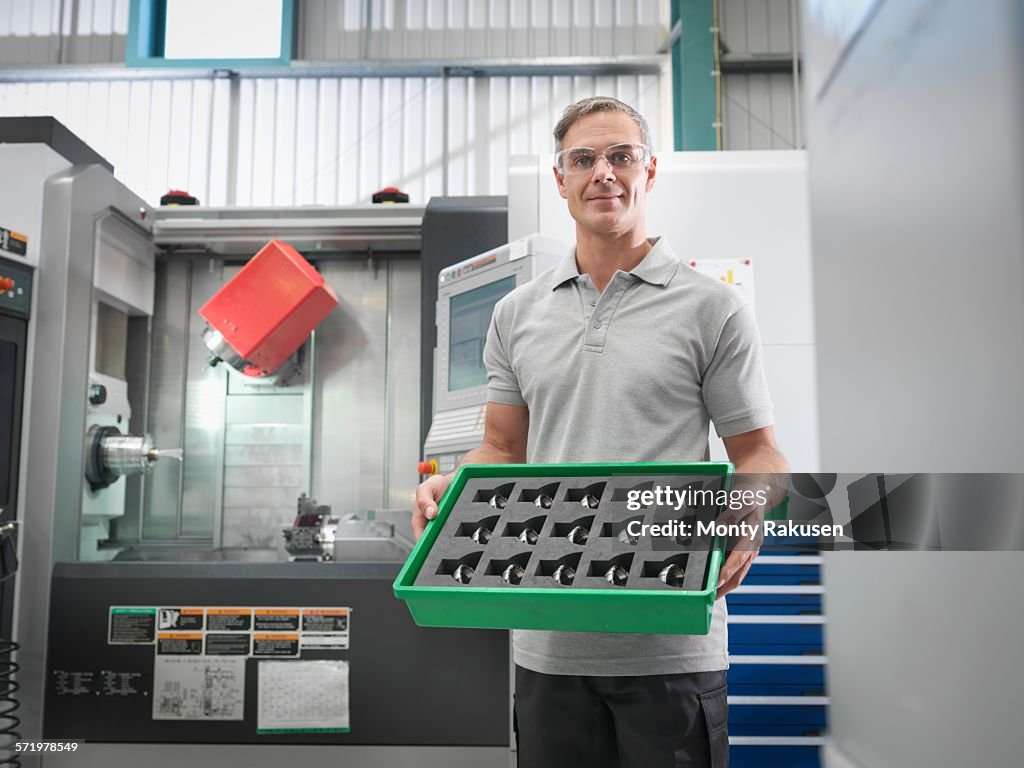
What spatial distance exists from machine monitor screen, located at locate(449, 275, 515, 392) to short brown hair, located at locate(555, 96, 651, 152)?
0.91 m

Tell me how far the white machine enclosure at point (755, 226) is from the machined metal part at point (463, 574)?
1805mm

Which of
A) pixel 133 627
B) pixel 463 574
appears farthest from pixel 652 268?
pixel 133 627

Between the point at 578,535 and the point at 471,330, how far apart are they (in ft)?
6.04

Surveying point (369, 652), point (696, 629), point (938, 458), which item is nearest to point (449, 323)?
point (369, 652)

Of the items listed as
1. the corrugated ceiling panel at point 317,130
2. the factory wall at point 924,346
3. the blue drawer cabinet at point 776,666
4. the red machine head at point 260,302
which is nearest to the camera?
the factory wall at point 924,346

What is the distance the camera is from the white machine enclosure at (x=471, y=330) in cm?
214

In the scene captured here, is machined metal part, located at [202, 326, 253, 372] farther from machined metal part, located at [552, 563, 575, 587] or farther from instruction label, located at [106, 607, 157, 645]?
machined metal part, located at [552, 563, 575, 587]

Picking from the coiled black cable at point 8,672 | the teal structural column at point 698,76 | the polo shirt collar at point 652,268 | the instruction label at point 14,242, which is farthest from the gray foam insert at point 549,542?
the teal structural column at point 698,76

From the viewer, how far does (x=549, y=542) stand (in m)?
0.49

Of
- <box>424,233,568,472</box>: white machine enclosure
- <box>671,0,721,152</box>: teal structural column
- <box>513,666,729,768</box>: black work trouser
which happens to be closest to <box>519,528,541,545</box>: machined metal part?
<box>513,666,729,768</box>: black work trouser

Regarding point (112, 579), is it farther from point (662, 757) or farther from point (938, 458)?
point (938, 458)

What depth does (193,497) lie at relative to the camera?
3.02 m

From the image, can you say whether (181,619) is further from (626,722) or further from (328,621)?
(626,722)

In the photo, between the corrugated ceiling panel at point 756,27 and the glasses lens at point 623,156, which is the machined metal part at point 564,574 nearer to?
the glasses lens at point 623,156
